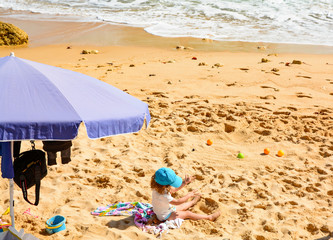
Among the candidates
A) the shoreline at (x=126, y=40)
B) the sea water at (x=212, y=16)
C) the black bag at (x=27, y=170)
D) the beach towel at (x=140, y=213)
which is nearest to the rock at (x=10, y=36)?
the shoreline at (x=126, y=40)

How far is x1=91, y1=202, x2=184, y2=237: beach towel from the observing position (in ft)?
13.8

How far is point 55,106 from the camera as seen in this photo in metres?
2.95

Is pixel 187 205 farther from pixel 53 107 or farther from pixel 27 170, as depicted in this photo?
pixel 53 107

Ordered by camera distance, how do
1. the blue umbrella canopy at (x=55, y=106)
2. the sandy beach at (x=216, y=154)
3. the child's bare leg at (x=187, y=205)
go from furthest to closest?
the child's bare leg at (x=187, y=205)
the sandy beach at (x=216, y=154)
the blue umbrella canopy at (x=55, y=106)

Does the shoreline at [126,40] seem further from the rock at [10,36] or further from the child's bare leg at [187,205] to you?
the child's bare leg at [187,205]

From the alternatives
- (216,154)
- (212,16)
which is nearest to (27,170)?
(216,154)

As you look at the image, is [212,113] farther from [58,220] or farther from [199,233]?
[58,220]

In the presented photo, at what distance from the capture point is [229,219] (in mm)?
4422

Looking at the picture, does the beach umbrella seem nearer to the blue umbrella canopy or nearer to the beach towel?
the blue umbrella canopy

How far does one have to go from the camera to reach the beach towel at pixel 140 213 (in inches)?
165

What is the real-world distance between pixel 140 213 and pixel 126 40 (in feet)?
38.4

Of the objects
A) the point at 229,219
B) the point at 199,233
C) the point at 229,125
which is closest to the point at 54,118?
the point at 199,233

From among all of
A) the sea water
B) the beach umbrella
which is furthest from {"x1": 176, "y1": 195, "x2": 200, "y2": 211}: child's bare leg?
the sea water

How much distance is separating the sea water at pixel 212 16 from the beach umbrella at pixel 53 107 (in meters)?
13.2
